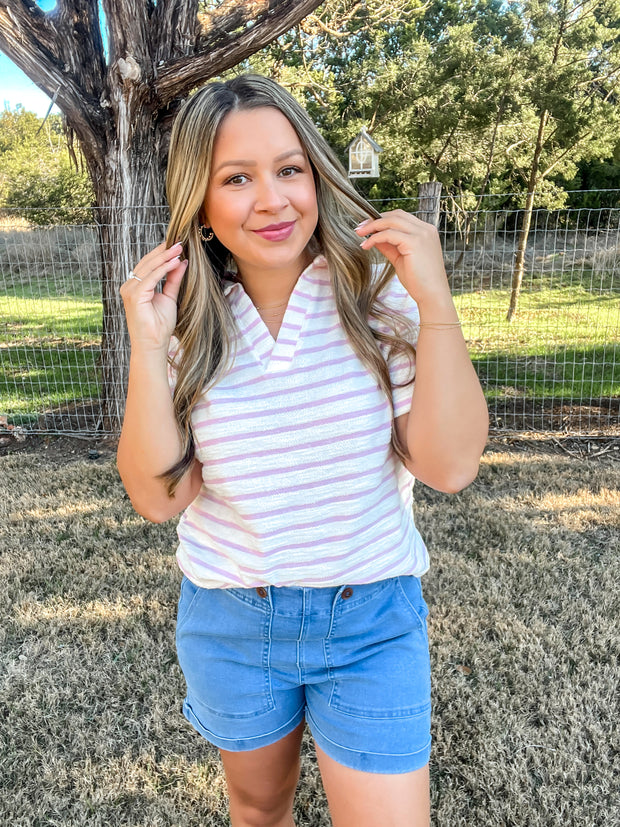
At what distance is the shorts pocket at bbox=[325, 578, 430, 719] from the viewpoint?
1186 millimetres

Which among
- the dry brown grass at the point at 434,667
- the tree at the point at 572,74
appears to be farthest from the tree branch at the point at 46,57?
the tree at the point at 572,74

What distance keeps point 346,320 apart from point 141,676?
185cm

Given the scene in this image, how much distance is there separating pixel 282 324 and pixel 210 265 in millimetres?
203

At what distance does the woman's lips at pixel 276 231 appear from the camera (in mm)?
1204

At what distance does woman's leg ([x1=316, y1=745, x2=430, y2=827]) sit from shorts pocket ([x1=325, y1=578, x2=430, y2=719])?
98 millimetres

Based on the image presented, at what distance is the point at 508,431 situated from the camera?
16.1 ft

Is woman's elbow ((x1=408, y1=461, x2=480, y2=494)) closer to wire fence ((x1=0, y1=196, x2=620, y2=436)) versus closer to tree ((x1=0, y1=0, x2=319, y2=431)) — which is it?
wire fence ((x1=0, y1=196, x2=620, y2=436))

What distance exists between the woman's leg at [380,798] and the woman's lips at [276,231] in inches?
35.9

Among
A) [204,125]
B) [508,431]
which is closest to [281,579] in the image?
[204,125]

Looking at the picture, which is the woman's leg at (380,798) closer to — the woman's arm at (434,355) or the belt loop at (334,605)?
the belt loop at (334,605)

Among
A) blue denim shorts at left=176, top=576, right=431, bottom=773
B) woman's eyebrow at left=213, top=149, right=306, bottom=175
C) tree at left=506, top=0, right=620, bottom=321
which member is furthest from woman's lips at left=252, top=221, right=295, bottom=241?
tree at left=506, top=0, right=620, bottom=321

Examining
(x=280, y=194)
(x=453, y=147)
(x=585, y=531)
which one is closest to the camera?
(x=280, y=194)

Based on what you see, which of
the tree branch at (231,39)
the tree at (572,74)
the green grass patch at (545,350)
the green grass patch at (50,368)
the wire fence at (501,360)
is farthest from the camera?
the tree at (572,74)

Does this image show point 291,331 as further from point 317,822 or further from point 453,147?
point 453,147
